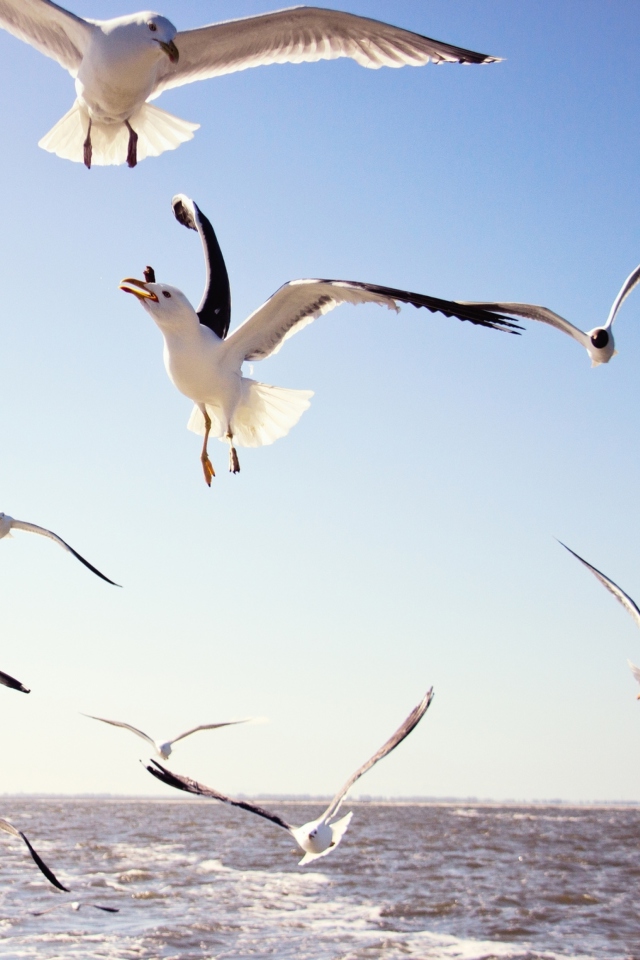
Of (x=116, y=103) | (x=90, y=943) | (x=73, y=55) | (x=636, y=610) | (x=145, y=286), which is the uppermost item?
(x=73, y=55)

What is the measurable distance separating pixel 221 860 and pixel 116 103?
66.3 ft

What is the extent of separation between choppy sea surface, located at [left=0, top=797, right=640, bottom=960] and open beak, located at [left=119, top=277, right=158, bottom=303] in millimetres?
8183

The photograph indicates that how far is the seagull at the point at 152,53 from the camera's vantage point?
21.0 ft

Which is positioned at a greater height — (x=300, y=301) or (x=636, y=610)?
(x=300, y=301)

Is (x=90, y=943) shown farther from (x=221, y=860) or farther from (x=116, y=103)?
(x=221, y=860)

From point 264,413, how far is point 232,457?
0.65m

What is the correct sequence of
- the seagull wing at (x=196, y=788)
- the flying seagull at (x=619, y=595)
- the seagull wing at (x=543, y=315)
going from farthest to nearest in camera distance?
the seagull wing at (x=543, y=315) → the flying seagull at (x=619, y=595) → the seagull wing at (x=196, y=788)

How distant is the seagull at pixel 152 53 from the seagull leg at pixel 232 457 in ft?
6.22

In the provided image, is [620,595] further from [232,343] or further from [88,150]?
[88,150]

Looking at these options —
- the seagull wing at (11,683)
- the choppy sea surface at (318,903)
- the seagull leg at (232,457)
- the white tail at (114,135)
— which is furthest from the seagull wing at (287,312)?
the choppy sea surface at (318,903)

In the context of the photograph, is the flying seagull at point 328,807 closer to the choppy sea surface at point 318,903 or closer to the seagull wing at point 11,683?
the seagull wing at point 11,683

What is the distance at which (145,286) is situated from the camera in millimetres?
6051

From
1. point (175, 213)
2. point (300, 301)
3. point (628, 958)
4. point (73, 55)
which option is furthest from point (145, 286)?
point (628, 958)

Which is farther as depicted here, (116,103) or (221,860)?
(221,860)
